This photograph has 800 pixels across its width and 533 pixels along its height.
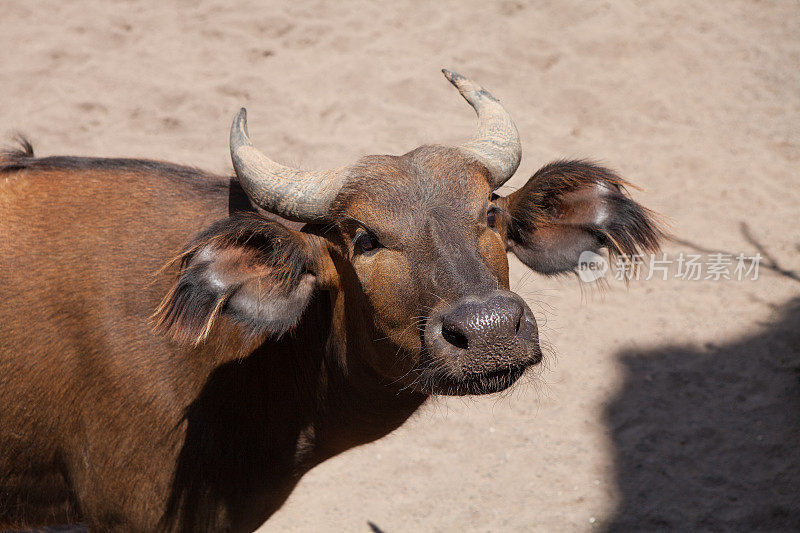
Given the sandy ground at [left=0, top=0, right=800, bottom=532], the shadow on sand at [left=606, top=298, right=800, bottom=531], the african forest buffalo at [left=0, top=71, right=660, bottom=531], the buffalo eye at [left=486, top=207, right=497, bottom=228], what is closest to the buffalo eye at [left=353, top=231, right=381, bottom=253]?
the african forest buffalo at [left=0, top=71, right=660, bottom=531]

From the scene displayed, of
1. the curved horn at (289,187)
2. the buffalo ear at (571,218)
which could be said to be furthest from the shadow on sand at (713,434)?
the curved horn at (289,187)

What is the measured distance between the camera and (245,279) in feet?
11.3

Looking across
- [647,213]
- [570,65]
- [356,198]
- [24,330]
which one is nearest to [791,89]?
[570,65]

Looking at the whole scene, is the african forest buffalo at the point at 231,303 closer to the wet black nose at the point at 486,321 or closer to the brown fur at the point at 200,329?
the brown fur at the point at 200,329

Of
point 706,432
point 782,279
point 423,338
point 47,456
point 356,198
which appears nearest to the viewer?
point 423,338

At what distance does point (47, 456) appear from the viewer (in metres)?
3.97

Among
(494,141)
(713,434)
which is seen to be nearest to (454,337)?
(494,141)

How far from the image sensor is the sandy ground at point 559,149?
563 centimetres

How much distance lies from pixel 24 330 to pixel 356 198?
1.85 metres

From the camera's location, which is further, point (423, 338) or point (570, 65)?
point (570, 65)

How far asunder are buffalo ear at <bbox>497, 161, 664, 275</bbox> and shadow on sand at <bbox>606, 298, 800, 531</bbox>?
2.42 meters

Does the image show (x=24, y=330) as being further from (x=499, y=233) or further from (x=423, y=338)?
(x=499, y=233)

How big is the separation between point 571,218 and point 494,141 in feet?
2.12

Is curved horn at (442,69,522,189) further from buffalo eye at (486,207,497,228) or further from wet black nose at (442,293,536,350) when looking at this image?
wet black nose at (442,293,536,350)
